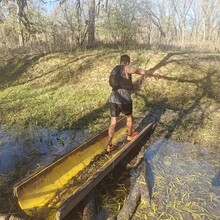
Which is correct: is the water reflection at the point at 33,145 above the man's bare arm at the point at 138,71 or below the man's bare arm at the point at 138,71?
below

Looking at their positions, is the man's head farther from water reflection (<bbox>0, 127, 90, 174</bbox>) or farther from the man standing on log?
water reflection (<bbox>0, 127, 90, 174</bbox>)

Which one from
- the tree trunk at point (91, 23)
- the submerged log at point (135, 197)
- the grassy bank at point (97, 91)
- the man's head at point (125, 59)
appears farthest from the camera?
the tree trunk at point (91, 23)

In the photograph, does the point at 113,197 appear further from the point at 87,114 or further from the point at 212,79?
the point at 212,79

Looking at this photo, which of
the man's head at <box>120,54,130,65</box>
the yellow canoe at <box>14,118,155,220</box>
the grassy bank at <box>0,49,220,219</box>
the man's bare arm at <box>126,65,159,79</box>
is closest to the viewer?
the yellow canoe at <box>14,118,155,220</box>

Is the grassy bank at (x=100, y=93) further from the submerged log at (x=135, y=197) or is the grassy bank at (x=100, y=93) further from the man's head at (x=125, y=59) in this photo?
the man's head at (x=125, y=59)

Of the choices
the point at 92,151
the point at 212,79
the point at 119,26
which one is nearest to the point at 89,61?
the point at 119,26

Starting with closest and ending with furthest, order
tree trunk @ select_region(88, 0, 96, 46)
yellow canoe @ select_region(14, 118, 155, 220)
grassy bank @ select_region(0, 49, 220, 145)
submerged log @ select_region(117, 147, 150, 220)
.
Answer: yellow canoe @ select_region(14, 118, 155, 220) < submerged log @ select_region(117, 147, 150, 220) < grassy bank @ select_region(0, 49, 220, 145) < tree trunk @ select_region(88, 0, 96, 46)

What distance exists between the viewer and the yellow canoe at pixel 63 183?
150 inches

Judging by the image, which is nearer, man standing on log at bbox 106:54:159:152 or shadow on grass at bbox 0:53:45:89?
man standing on log at bbox 106:54:159:152

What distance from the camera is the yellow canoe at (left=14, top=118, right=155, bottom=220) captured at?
381 centimetres

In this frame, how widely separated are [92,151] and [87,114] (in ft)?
9.67

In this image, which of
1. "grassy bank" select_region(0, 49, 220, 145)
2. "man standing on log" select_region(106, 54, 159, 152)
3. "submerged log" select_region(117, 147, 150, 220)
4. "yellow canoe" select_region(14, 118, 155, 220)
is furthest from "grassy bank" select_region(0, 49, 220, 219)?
"man standing on log" select_region(106, 54, 159, 152)

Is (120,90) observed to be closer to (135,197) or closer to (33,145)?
(135,197)

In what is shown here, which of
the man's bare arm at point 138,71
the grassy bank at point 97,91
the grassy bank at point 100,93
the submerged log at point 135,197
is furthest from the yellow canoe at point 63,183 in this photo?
the grassy bank at point 97,91
